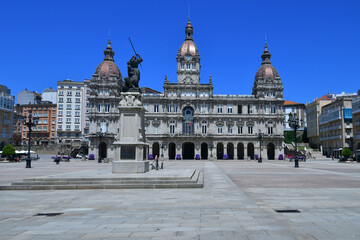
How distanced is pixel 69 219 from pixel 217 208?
4.79 meters

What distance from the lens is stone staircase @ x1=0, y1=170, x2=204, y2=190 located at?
52.9ft

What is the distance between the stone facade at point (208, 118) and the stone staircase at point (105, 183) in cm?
5443

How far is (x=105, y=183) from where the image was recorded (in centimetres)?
1653

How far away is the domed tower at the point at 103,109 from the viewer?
2842 inches

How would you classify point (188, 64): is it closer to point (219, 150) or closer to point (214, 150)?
point (214, 150)

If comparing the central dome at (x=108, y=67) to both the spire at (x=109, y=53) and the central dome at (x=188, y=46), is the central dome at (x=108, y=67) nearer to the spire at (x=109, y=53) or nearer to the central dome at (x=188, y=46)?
the spire at (x=109, y=53)

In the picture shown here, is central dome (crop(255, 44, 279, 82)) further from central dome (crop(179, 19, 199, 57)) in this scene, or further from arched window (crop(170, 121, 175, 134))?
arched window (crop(170, 121, 175, 134))

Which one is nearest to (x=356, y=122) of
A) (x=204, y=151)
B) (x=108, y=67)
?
(x=204, y=151)

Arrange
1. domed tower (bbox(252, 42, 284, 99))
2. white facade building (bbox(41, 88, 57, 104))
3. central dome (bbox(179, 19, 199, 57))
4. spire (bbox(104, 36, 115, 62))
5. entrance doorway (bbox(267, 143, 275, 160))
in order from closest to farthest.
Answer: domed tower (bbox(252, 42, 284, 99)) < entrance doorway (bbox(267, 143, 275, 160)) < central dome (bbox(179, 19, 199, 57)) < spire (bbox(104, 36, 115, 62)) < white facade building (bbox(41, 88, 57, 104))

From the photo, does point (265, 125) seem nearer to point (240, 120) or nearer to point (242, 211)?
point (240, 120)

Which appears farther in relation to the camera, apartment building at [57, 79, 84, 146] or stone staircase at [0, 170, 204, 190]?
apartment building at [57, 79, 84, 146]

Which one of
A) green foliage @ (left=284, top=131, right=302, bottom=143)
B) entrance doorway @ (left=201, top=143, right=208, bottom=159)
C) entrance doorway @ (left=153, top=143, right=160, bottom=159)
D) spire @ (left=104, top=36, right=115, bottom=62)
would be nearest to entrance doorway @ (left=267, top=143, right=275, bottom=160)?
entrance doorway @ (left=201, top=143, right=208, bottom=159)

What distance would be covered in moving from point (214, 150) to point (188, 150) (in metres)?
8.00

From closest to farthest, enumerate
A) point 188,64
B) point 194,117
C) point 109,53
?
point 194,117 < point 188,64 < point 109,53
